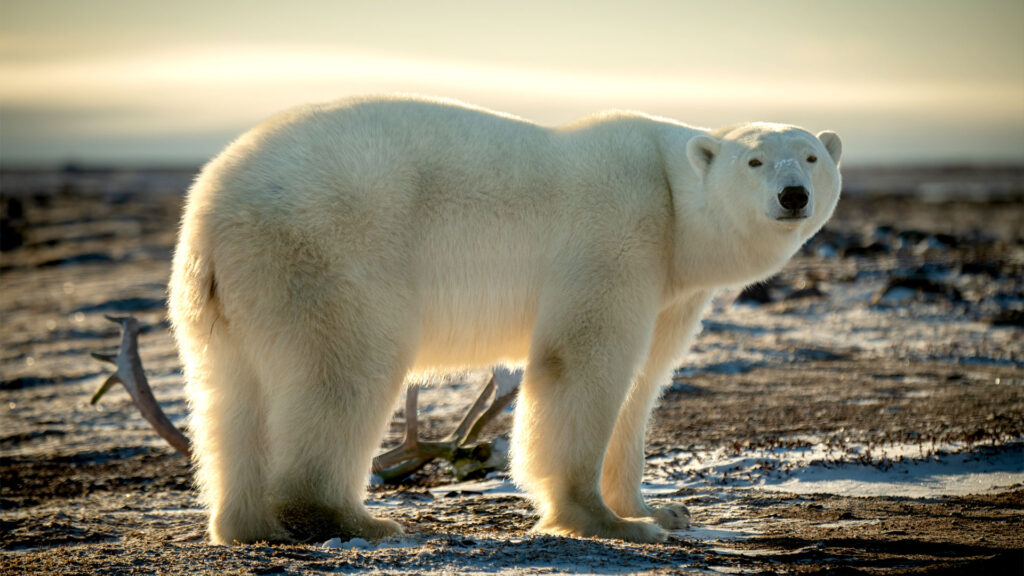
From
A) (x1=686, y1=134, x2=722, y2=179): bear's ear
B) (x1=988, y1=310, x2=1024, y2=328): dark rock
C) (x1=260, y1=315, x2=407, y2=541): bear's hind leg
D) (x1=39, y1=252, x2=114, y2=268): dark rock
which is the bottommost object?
(x1=39, y1=252, x2=114, y2=268): dark rock

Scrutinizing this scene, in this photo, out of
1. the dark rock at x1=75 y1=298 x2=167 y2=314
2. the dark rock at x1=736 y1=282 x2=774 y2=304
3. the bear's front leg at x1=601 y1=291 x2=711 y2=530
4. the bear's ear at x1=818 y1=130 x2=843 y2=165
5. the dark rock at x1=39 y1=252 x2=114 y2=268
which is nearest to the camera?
the bear's ear at x1=818 y1=130 x2=843 y2=165

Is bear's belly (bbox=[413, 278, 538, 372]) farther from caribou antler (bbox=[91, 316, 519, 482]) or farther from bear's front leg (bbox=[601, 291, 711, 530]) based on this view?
caribou antler (bbox=[91, 316, 519, 482])

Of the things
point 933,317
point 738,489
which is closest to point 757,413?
point 738,489

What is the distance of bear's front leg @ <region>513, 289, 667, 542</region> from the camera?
14.5 ft

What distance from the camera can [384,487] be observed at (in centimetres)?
611

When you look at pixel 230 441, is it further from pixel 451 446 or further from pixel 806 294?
pixel 806 294

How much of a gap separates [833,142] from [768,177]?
2.40 ft

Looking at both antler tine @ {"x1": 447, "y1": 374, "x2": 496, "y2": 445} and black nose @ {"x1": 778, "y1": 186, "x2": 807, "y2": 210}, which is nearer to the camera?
black nose @ {"x1": 778, "y1": 186, "x2": 807, "y2": 210}

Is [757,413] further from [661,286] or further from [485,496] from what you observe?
[661,286]

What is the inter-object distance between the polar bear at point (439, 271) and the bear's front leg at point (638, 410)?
18 centimetres

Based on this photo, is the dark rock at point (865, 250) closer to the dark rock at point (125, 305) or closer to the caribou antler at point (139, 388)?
the dark rock at point (125, 305)

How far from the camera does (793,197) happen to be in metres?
4.31

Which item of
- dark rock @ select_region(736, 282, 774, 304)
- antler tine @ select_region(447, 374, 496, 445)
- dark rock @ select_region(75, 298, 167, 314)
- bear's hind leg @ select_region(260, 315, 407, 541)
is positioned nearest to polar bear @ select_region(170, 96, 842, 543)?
bear's hind leg @ select_region(260, 315, 407, 541)

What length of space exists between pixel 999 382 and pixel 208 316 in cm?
684
